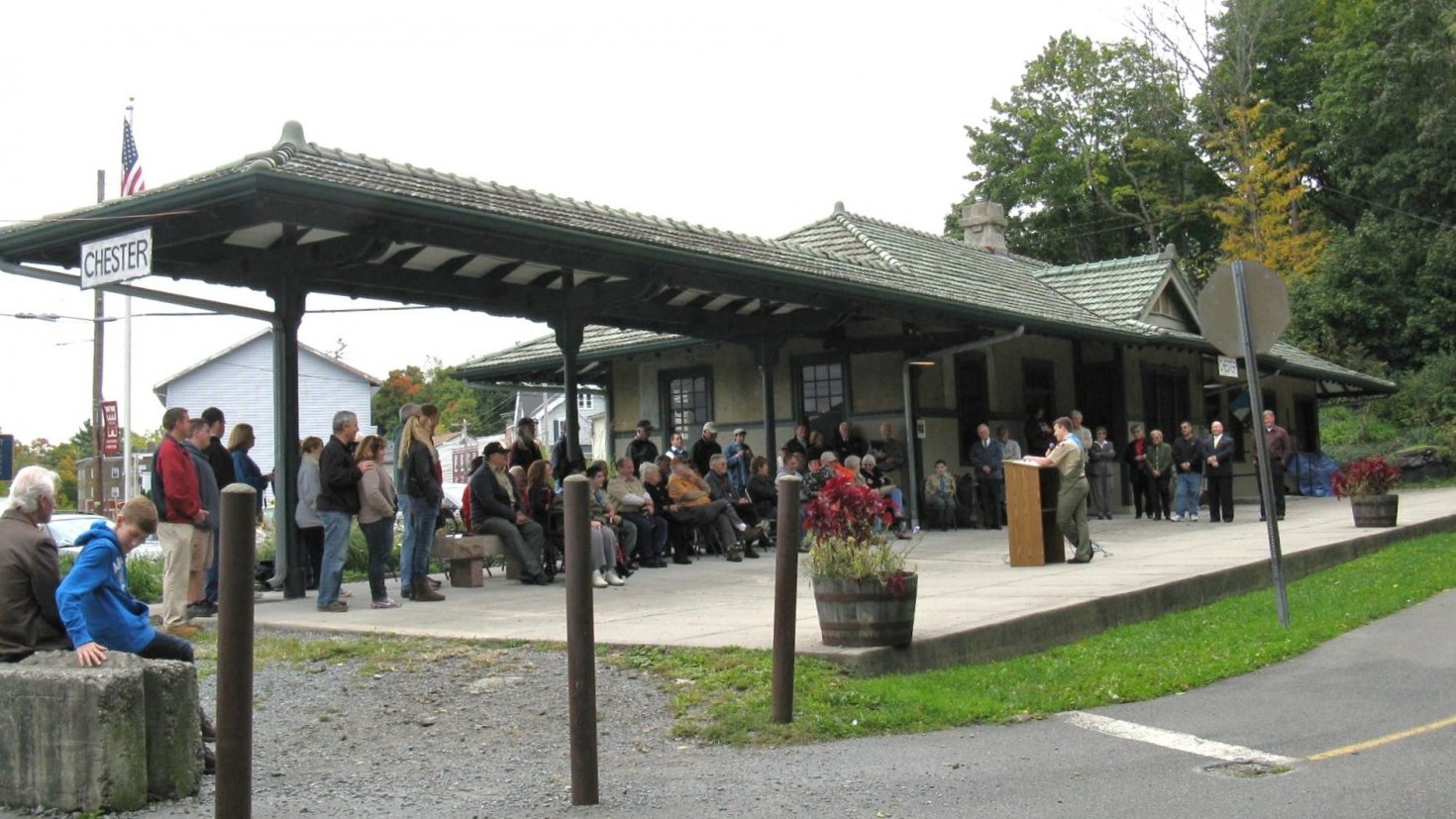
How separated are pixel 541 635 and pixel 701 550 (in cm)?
893

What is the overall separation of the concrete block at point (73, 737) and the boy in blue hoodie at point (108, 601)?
0.67ft

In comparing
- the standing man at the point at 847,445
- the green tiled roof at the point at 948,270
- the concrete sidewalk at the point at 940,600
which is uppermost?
the green tiled roof at the point at 948,270

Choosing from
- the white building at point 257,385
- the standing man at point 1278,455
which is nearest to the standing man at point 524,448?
the standing man at point 1278,455

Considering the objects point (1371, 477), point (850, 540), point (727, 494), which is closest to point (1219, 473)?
point (1371, 477)

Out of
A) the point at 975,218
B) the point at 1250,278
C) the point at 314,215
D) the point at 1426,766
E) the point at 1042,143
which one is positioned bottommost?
the point at 1426,766

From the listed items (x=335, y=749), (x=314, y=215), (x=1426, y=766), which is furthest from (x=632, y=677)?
(x=314, y=215)

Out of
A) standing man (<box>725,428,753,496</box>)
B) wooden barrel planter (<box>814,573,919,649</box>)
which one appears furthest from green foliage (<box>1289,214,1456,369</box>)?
wooden barrel planter (<box>814,573,919,649</box>)

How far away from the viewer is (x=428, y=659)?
924cm

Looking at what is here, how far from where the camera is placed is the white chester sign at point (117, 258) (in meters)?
11.2

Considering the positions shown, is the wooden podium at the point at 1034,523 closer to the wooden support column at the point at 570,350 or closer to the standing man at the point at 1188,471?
the wooden support column at the point at 570,350

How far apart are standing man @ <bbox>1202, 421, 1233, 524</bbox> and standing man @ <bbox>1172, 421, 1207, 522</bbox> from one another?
0.35m

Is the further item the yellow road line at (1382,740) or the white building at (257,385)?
the white building at (257,385)

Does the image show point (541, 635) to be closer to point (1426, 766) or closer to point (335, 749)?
point (335, 749)

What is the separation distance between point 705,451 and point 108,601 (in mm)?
12819
